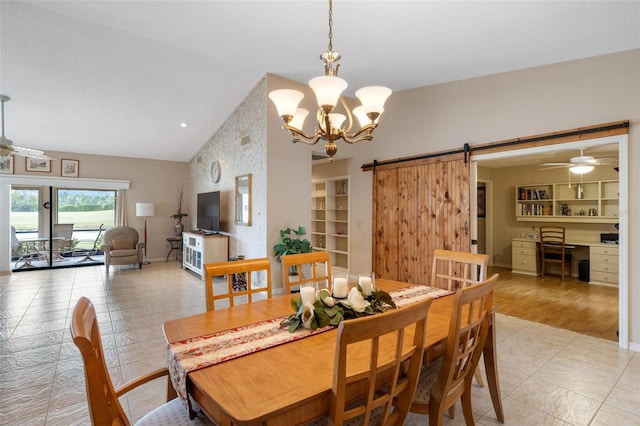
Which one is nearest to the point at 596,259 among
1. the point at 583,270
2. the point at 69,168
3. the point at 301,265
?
the point at 583,270

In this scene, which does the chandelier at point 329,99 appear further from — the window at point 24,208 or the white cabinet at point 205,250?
the window at point 24,208

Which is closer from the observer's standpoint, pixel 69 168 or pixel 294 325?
pixel 294 325

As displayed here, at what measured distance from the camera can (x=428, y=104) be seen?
4.45 meters

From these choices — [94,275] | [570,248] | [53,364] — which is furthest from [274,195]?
[570,248]

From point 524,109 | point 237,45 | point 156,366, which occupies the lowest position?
point 156,366

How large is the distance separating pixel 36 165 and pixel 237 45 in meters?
6.00

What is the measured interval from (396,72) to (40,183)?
7570 millimetres

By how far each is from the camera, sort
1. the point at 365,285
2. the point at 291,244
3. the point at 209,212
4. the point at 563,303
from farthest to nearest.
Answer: the point at 209,212, the point at 291,244, the point at 563,303, the point at 365,285

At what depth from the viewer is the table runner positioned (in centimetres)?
120

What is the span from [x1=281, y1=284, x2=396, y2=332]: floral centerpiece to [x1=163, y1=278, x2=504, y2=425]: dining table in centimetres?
7

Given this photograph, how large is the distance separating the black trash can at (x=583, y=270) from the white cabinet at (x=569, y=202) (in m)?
0.84

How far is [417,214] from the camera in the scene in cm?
454

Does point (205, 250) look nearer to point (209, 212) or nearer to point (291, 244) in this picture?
point (209, 212)

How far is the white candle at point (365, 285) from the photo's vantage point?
1744mm
